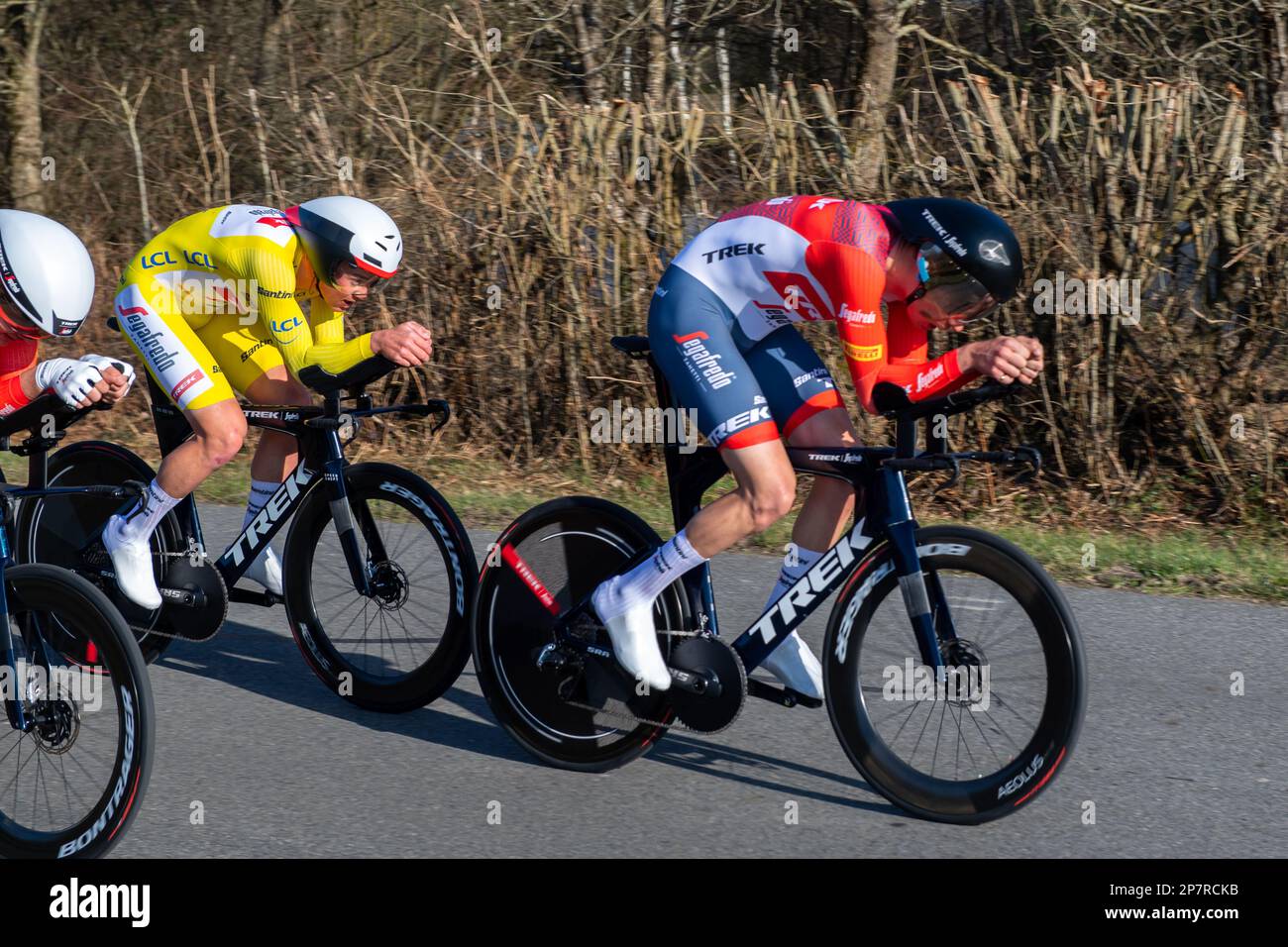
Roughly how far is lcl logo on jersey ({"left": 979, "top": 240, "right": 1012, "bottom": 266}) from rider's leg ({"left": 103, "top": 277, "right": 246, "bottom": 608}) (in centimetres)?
275

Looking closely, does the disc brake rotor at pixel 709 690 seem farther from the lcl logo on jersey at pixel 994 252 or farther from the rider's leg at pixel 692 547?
the lcl logo on jersey at pixel 994 252

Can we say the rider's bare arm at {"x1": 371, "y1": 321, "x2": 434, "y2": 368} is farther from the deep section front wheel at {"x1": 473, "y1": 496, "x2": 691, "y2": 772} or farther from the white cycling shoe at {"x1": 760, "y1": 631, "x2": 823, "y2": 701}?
the white cycling shoe at {"x1": 760, "y1": 631, "x2": 823, "y2": 701}

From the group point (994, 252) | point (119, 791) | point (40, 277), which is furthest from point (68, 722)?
point (994, 252)

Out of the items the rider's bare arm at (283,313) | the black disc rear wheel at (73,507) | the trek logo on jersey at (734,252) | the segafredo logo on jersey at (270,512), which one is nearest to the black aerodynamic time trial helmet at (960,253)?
the trek logo on jersey at (734,252)

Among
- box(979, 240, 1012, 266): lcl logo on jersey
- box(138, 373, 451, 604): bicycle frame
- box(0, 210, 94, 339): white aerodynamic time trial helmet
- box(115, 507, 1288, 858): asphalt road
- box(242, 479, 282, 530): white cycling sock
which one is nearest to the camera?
box(979, 240, 1012, 266): lcl logo on jersey

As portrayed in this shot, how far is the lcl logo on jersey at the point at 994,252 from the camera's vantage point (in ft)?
12.8

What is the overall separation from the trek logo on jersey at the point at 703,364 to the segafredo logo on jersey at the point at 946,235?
29.2 inches

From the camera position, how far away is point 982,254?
153 inches

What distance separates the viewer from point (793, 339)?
4.64 m

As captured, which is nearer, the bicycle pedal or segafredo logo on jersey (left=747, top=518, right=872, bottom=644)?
segafredo logo on jersey (left=747, top=518, right=872, bottom=644)

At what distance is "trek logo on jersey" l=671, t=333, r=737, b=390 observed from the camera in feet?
14.3

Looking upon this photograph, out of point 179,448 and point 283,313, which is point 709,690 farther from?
point 179,448

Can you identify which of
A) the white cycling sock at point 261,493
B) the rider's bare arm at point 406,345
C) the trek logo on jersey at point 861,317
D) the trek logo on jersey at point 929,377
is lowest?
the white cycling sock at point 261,493

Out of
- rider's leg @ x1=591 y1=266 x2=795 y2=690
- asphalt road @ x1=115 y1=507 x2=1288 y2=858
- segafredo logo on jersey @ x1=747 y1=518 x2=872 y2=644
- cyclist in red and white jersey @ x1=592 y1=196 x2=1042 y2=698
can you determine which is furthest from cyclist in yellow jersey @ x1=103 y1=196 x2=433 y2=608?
segafredo logo on jersey @ x1=747 y1=518 x2=872 y2=644
